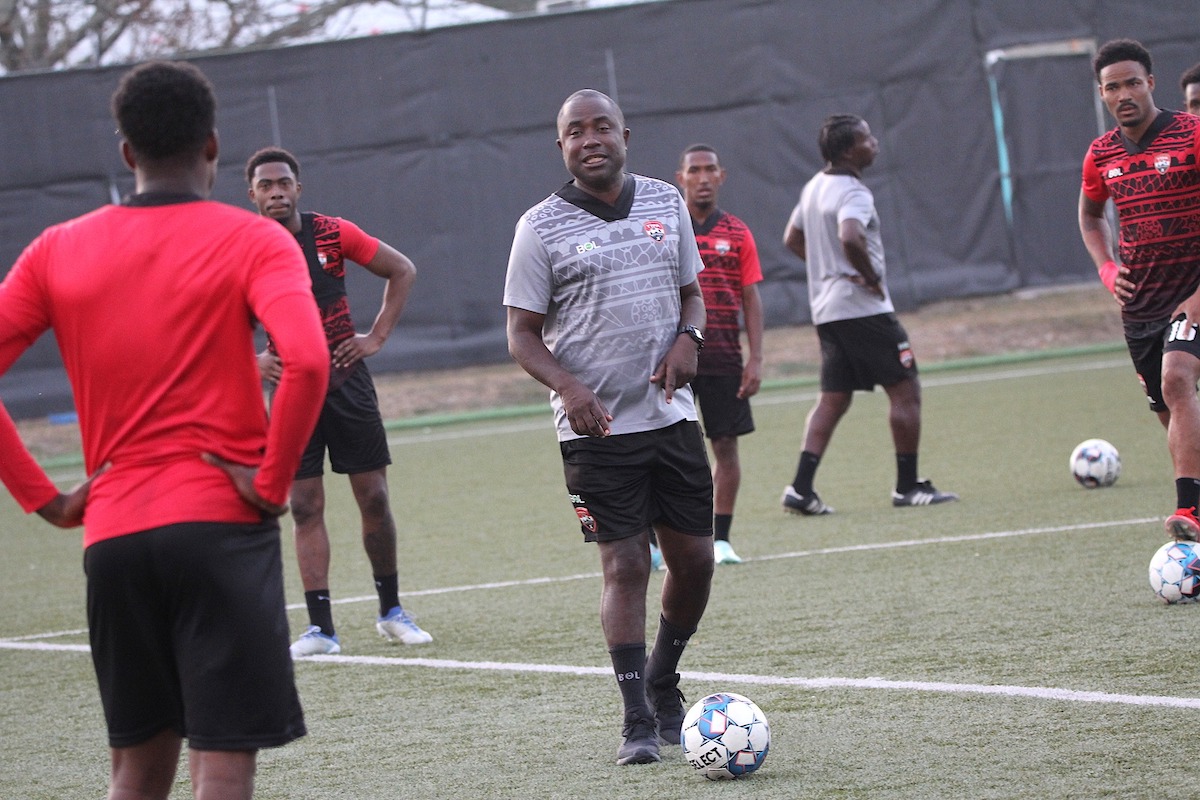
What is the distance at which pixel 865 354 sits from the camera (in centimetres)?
990

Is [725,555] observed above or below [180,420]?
below

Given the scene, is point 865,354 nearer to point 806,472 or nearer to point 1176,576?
point 806,472

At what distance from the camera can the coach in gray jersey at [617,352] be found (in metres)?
4.85

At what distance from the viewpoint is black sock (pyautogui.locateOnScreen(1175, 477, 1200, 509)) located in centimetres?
695

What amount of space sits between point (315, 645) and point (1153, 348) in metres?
4.07

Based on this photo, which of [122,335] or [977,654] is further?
[977,654]

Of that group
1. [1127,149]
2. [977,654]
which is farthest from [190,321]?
[1127,149]

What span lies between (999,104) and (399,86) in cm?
750

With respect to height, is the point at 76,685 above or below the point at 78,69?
below

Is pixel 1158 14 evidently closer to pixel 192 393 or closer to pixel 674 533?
pixel 674 533

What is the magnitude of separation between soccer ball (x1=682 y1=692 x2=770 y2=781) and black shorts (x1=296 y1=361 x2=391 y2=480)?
292cm

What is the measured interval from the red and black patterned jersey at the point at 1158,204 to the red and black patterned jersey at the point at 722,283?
2046 mm

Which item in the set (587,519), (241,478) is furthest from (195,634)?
(587,519)

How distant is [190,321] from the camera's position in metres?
3.24
